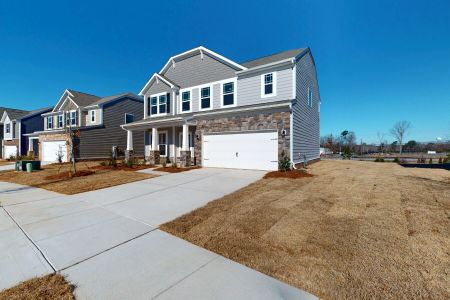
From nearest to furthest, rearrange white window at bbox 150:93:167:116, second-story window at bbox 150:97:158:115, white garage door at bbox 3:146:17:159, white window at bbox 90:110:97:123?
white window at bbox 150:93:167:116, second-story window at bbox 150:97:158:115, white window at bbox 90:110:97:123, white garage door at bbox 3:146:17:159

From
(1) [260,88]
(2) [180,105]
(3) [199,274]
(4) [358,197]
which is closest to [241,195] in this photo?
(4) [358,197]

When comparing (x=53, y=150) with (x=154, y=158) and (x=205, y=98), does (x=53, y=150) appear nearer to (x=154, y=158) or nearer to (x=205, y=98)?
(x=154, y=158)

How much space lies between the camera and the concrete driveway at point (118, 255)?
2.45 m

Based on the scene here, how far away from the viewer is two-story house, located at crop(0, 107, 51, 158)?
90.1ft

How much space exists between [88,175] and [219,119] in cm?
811

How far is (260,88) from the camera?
42.7 ft

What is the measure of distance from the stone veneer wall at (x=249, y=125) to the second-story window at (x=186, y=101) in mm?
2966

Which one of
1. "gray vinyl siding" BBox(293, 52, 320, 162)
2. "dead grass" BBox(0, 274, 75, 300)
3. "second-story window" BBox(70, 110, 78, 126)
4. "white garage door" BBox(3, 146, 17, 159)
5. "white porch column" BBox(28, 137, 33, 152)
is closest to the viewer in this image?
"dead grass" BBox(0, 274, 75, 300)

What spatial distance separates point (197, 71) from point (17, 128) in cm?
2932

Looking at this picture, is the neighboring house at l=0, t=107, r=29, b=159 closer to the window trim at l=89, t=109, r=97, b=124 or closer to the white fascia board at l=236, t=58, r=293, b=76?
the window trim at l=89, t=109, r=97, b=124

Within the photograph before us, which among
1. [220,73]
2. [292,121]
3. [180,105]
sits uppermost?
[220,73]

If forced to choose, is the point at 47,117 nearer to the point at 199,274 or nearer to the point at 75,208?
the point at 75,208

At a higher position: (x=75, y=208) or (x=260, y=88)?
(x=260, y=88)

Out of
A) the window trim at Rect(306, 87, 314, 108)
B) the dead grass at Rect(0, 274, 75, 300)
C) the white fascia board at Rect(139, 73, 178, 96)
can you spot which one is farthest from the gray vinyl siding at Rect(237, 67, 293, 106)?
the dead grass at Rect(0, 274, 75, 300)
